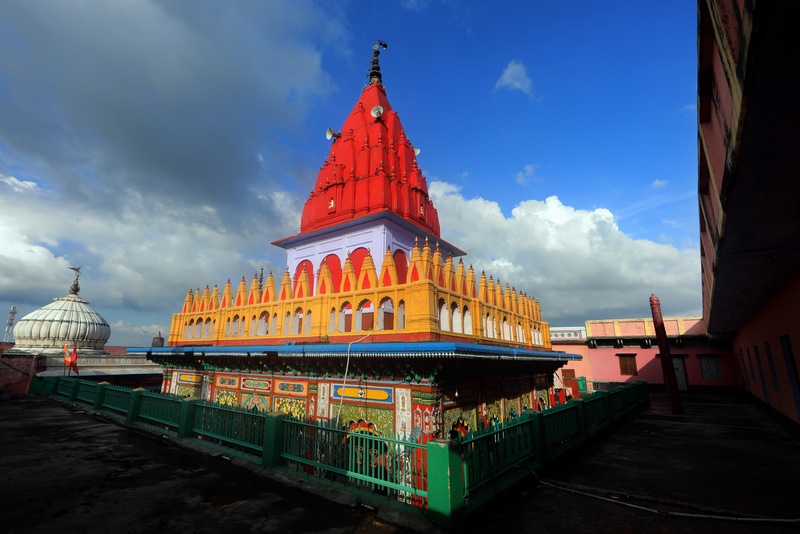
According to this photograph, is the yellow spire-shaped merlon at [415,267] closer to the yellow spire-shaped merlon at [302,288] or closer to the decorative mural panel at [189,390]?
the yellow spire-shaped merlon at [302,288]

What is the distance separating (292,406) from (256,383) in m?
1.80

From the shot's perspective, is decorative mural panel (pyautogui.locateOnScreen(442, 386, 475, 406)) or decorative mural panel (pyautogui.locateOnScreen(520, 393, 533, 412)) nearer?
decorative mural panel (pyautogui.locateOnScreen(442, 386, 475, 406))

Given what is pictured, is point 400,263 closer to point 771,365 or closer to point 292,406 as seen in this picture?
point 292,406

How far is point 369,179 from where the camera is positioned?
13.6 meters

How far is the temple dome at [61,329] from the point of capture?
30781 mm

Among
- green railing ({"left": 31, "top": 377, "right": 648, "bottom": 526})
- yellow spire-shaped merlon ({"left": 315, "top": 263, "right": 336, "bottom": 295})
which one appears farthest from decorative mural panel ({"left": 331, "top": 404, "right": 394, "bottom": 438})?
yellow spire-shaped merlon ({"left": 315, "top": 263, "right": 336, "bottom": 295})

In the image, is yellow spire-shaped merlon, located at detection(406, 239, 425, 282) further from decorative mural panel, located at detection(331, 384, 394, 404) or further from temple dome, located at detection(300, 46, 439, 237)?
temple dome, located at detection(300, 46, 439, 237)

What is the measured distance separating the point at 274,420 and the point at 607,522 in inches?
238

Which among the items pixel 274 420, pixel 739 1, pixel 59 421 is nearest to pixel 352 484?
pixel 274 420

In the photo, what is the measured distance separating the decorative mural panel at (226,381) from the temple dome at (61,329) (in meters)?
27.4

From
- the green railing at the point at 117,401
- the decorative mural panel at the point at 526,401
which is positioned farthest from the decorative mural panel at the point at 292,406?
the decorative mural panel at the point at 526,401

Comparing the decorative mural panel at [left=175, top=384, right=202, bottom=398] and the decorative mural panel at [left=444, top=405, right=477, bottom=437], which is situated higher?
the decorative mural panel at [left=175, top=384, right=202, bottom=398]

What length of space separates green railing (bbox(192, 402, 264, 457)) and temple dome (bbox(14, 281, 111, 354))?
29707 millimetres

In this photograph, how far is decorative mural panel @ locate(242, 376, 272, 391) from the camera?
10.4 meters
